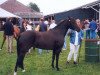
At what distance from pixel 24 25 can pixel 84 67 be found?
6.90 m

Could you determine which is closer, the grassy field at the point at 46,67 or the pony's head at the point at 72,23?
the grassy field at the point at 46,67

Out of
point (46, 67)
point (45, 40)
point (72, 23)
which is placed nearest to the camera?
point (45, 40)

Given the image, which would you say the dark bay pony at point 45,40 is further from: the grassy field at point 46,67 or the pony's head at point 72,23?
the grassy field at point 46,67

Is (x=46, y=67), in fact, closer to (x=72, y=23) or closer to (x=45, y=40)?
(x=45, y=40)

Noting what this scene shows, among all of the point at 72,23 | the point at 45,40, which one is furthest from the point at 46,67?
the point at 72,23

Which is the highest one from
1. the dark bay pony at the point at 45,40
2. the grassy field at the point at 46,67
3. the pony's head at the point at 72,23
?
the pony's head at the point at 72,23

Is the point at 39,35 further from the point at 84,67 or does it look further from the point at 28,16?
the point at 28,16

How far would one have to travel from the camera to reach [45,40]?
44.8ft

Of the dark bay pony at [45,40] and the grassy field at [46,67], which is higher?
the dark bay pony at [45,40]

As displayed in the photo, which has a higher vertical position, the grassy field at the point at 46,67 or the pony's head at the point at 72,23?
the pony's head at the point at 72,23

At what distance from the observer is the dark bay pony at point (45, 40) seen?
13.0 meters

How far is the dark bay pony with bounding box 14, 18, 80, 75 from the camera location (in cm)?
1297

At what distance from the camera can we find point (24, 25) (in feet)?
66.8

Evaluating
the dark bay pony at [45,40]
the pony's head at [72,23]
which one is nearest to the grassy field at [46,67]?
the dark bay pony at [45,40]
